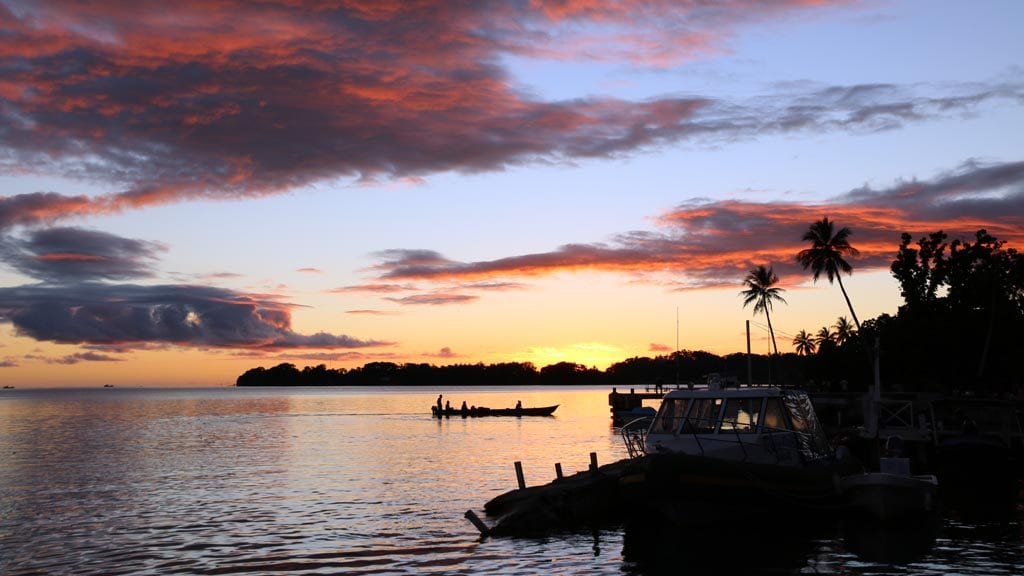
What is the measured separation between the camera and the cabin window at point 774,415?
2644 centimetres

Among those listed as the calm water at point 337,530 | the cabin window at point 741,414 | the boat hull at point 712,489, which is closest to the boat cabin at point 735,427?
the cabin window at point 741,414

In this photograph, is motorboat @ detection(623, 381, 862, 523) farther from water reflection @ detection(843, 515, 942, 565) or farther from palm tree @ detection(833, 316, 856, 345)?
palm tree @ detection(833, 316, 856, 345)

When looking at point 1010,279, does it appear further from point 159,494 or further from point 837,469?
point 159,494

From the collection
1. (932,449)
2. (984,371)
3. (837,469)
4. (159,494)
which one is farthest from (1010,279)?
(159,494)

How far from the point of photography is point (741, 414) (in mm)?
26531

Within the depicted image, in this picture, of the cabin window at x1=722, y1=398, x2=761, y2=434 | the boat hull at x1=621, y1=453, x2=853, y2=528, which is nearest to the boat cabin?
the cabin window at x1=722, y1=398, x2=761, y2=434

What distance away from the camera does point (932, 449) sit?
4066cm

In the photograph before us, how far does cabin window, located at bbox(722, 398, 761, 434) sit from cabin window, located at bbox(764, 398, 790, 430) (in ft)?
0.95

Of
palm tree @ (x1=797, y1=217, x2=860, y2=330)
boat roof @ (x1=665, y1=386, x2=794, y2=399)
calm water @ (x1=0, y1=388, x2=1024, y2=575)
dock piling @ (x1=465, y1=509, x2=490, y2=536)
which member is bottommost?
calm water @ (x1=0, y1=388, x2=1024, y2=575)

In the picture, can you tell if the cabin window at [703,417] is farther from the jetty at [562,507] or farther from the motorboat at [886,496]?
the motorboat at [886,496]

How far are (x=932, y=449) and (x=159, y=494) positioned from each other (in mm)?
34099

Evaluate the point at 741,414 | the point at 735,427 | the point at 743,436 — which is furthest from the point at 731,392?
the point at 743,436

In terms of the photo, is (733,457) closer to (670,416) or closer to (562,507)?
(670,416)

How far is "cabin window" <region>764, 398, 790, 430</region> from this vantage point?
86.7ft
